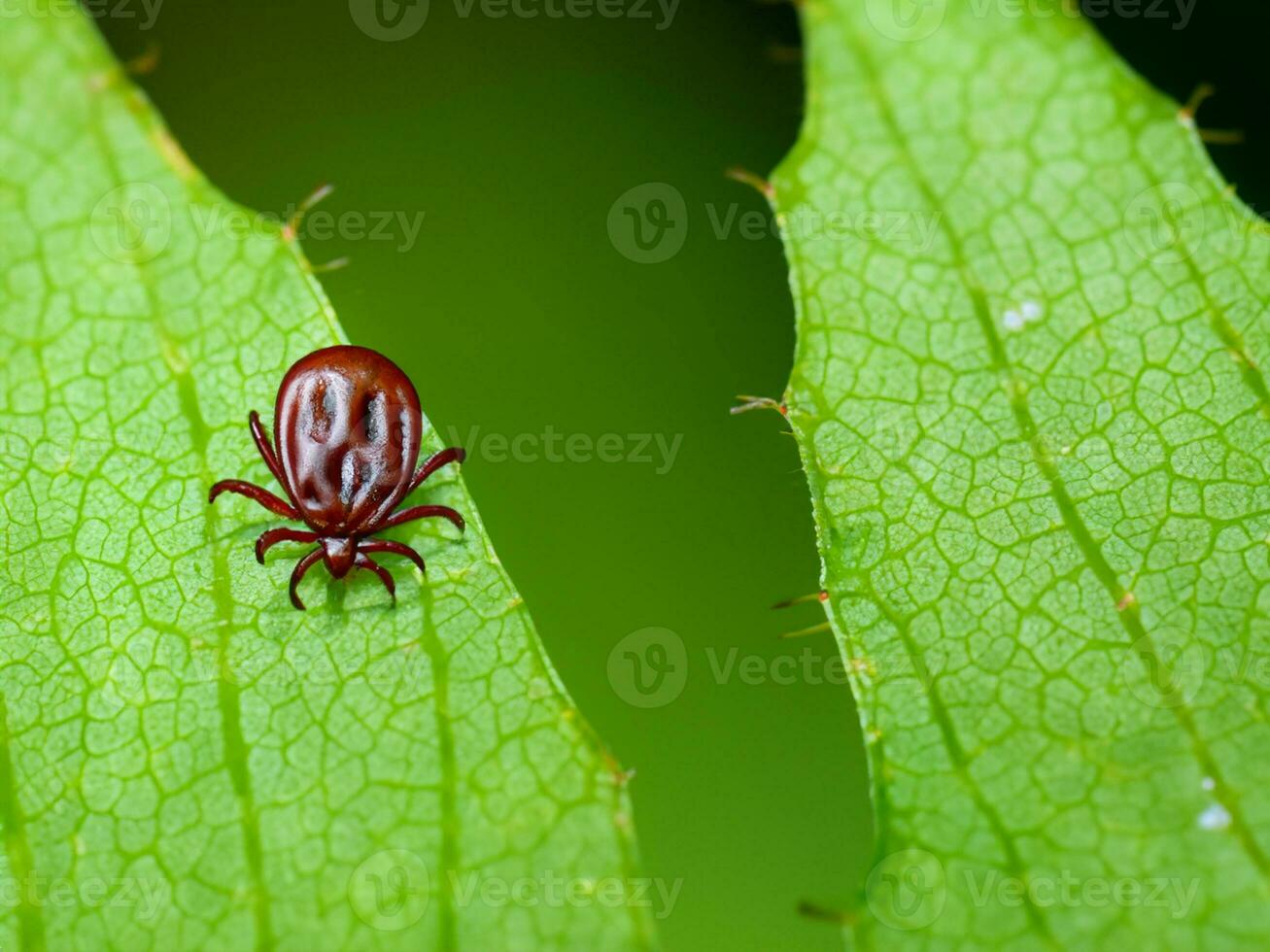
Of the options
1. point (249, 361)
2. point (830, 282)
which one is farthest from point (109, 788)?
point (830, 282)

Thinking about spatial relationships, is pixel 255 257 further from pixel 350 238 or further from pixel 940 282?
pixel 940 282

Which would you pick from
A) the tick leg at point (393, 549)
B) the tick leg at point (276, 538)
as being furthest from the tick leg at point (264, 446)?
the tick leg at point (393, 549)

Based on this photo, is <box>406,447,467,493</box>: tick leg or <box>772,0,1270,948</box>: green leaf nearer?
<box>772,0,1270,948</box>: green leaf

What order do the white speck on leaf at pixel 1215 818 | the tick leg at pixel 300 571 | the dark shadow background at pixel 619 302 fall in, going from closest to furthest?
the white speck on leaf at pixel 1215 818, the tick leg at pixel 300 571, the dark shadow background at pixel 619 302

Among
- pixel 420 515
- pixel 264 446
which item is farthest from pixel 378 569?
pixel 264 446

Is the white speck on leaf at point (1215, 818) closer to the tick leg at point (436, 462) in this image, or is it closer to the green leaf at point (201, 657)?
the green leaf at point (201, 657)

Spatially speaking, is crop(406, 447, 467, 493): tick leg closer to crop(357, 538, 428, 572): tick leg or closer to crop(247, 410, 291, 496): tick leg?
crop(357, 538, 428, 572): tick leg

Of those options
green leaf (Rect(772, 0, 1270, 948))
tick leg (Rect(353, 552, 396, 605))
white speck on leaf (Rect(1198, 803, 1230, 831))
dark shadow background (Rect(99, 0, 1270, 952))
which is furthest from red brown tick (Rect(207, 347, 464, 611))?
white speck on leaf (Rect(1198, 803, 1230, 831))
